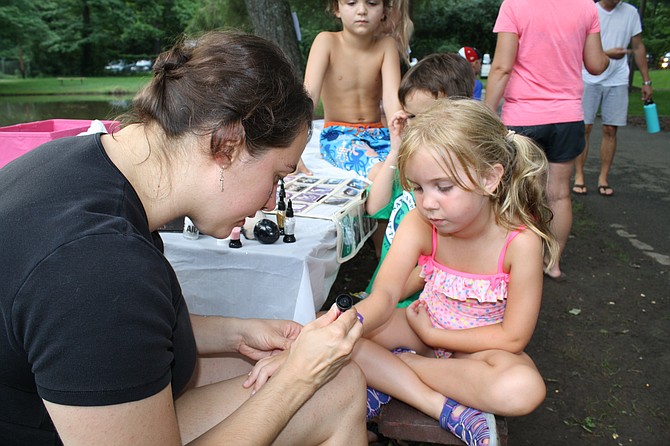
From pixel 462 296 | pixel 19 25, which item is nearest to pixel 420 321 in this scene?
pixel 462 296

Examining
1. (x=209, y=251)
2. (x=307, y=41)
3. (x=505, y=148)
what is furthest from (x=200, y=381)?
(x=307, y=41)

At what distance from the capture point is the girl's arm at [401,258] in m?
1.98

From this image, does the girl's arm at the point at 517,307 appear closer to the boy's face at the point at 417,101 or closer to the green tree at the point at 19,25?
the boy's face at the point at 417,101

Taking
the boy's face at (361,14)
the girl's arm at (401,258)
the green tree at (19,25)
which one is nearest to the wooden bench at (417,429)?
the girl's arm at (401,258)

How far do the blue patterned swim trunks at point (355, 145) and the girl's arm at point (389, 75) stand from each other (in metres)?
0.18

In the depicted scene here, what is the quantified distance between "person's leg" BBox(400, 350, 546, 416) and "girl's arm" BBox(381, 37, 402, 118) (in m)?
2.11

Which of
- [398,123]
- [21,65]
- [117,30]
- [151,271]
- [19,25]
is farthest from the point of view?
[21,65]

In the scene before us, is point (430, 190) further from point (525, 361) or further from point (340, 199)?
point (340, 199)

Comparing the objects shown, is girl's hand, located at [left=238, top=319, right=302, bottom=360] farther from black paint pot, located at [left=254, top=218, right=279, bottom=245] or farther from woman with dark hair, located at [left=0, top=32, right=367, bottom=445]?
black paint pot, located at [left=254, top=218, right=279, bottom=245]

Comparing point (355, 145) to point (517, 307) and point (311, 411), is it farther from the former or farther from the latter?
point (311, 411)

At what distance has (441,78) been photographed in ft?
9.02

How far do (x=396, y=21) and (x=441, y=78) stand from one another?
4.06 feet

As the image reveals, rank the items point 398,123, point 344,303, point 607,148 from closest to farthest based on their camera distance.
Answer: point 344,303
point 398,123
point 607,148

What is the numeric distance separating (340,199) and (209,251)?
82 cm
